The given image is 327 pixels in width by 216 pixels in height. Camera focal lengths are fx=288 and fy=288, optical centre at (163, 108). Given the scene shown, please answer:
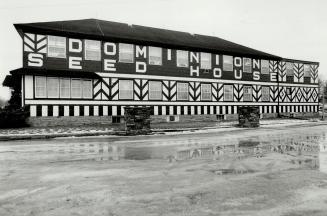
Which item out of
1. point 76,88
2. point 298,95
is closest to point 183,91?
point 76,88

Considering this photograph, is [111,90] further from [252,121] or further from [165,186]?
[165,186]

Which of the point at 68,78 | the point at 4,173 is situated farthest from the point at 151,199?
the point at 68,78

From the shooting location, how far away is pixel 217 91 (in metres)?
27.9

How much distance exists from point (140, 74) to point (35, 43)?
8249 millimetres

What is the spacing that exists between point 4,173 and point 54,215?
307 cm

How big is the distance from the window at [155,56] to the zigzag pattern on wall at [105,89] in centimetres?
372

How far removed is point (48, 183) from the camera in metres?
5.23

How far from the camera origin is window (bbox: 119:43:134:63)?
23.3 metres

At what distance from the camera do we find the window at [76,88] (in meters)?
21.5

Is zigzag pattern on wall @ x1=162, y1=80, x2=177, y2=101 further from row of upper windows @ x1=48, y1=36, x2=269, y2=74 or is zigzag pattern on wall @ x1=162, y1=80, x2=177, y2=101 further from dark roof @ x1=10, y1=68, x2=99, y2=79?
dark roof @ x1=10, y1=68, x2=99, y2=79

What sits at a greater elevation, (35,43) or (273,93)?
(35,43)

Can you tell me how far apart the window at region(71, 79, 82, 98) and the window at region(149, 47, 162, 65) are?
6313 mm

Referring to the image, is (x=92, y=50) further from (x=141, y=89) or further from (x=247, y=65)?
(x=247, y=65)

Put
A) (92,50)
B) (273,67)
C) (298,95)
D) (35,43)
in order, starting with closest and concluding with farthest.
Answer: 1. (35,43)
2. (92,50)
3. (273,67)
4. (298,95)
